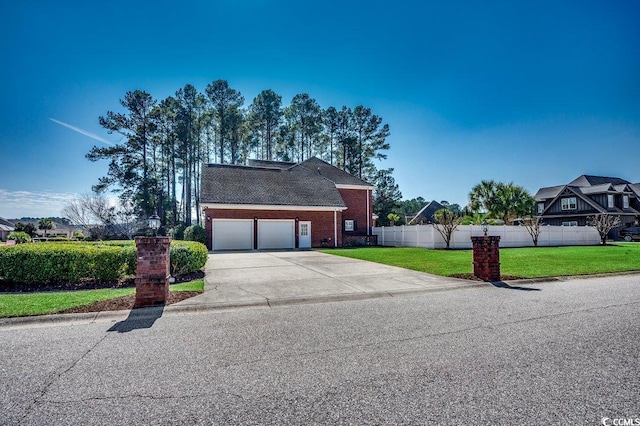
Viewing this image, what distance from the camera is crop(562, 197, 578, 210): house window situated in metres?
35.6

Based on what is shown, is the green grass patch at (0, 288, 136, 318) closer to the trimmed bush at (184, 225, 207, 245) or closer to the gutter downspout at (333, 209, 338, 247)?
the trimmed bush at (184, 225, 207, 245)

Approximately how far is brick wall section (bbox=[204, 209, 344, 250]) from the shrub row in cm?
1255

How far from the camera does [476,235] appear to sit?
2203 cm

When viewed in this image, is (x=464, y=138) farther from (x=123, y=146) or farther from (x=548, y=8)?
(x=123, y=146)

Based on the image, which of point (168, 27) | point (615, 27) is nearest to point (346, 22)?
point (168, 27)

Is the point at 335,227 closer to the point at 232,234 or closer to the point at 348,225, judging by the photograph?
the point at 348,225

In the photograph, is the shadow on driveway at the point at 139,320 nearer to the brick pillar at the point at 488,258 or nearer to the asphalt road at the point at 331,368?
the asphalt road at the point at 331,368

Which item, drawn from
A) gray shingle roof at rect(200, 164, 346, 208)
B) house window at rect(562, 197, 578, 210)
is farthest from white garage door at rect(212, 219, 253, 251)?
house window at rect(562, 197, 578, 210)

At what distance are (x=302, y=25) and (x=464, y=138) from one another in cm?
1345

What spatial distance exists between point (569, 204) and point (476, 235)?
2288cm

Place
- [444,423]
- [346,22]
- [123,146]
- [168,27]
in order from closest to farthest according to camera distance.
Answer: [444,423] < [168,27] < [346,22] < [123,146]

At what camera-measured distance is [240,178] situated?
80.0 feet

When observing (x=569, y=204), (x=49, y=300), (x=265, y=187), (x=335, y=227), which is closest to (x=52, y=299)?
(x=49, y=300)

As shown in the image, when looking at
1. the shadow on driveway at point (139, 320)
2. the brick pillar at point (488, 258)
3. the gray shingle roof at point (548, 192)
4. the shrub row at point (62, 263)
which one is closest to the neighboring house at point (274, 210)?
the shrub row at point (62, 263)
